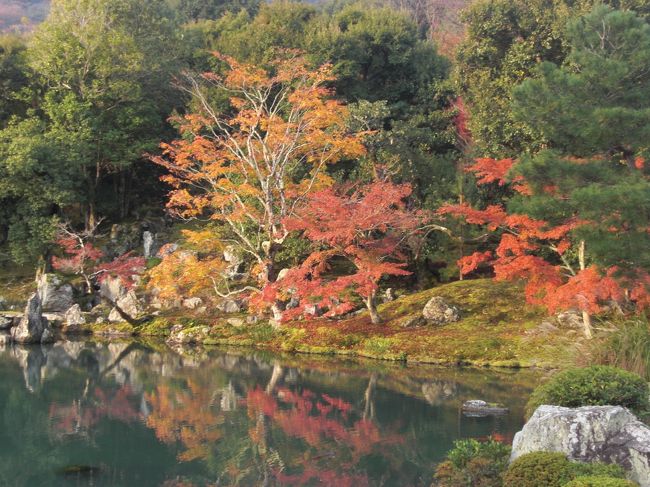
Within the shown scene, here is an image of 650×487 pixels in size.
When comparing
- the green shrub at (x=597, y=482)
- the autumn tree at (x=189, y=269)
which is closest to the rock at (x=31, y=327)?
the autumn tree at (x=189, y=269)

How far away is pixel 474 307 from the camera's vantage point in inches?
772

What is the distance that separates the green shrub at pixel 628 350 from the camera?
10.3m

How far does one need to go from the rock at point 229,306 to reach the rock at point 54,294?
618cm

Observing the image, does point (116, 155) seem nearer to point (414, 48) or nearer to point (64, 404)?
point (414, 48)

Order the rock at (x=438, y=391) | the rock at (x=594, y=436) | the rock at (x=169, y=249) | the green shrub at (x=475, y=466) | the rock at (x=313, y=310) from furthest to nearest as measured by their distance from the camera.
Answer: the rock at (x=169, y=249) → the rock at (x=313, y=310) → the rock at (x=438, y=391) → the green shrub at (x=475, y=466) → the rock at (x=594, y=436)

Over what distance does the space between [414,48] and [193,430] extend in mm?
25679

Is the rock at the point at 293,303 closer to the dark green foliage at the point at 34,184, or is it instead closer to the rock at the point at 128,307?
the rock at the point at 128,307

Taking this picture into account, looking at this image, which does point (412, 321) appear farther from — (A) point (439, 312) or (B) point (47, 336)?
(B) point (47, 336)

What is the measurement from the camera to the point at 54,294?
81.7ft

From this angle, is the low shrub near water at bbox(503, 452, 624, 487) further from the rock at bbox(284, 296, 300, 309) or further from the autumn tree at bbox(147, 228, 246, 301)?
the rock at bbox(284, 296, 300, 309)

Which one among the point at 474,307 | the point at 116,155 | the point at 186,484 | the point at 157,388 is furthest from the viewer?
the point at 116,155

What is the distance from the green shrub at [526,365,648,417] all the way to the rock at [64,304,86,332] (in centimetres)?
1949

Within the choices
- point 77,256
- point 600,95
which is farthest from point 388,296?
point 77,256

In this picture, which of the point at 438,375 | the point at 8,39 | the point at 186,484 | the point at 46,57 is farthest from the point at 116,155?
the point at 186,484
